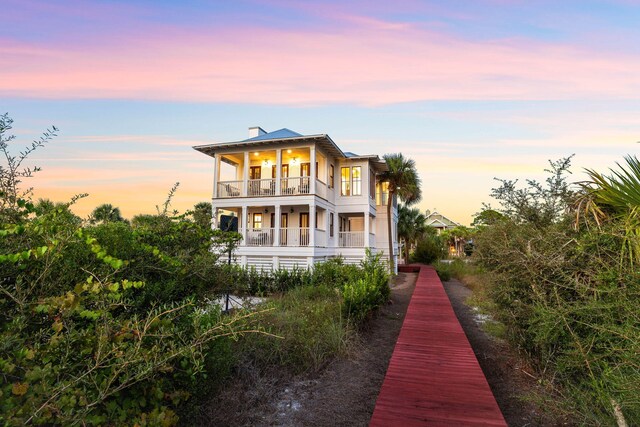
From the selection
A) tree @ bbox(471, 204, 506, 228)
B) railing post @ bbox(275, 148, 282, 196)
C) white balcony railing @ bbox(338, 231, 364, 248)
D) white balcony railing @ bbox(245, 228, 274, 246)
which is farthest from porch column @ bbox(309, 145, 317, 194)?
tree @ bbox(471, 204, 506, 228)

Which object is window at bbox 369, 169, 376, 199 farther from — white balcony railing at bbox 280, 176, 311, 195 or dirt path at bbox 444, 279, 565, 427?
dirt path at bbox 444, 279, 565, 427

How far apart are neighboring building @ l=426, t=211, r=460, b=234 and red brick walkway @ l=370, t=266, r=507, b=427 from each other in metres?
69.7

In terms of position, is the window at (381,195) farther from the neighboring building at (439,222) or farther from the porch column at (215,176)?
the neighboring building at (439,222)

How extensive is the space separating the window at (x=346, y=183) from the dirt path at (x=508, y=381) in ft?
46.2

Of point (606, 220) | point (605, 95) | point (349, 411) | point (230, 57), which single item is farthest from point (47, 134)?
point (605, 95)

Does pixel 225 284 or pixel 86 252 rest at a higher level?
pixel 86 252

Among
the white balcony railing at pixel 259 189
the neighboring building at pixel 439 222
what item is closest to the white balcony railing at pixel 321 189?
the white balcony railing at pixel 259 189

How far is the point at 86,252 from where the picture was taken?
2.91 metres

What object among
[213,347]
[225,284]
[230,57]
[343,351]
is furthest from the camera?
[230,57]

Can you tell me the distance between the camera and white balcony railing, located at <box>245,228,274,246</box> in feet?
61.9

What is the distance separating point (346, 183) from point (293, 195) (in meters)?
5.02

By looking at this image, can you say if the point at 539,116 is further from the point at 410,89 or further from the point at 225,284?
the point at 225,284

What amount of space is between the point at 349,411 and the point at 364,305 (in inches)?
158

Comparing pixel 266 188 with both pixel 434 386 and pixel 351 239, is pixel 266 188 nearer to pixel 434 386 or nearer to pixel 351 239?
pixel 351 239
